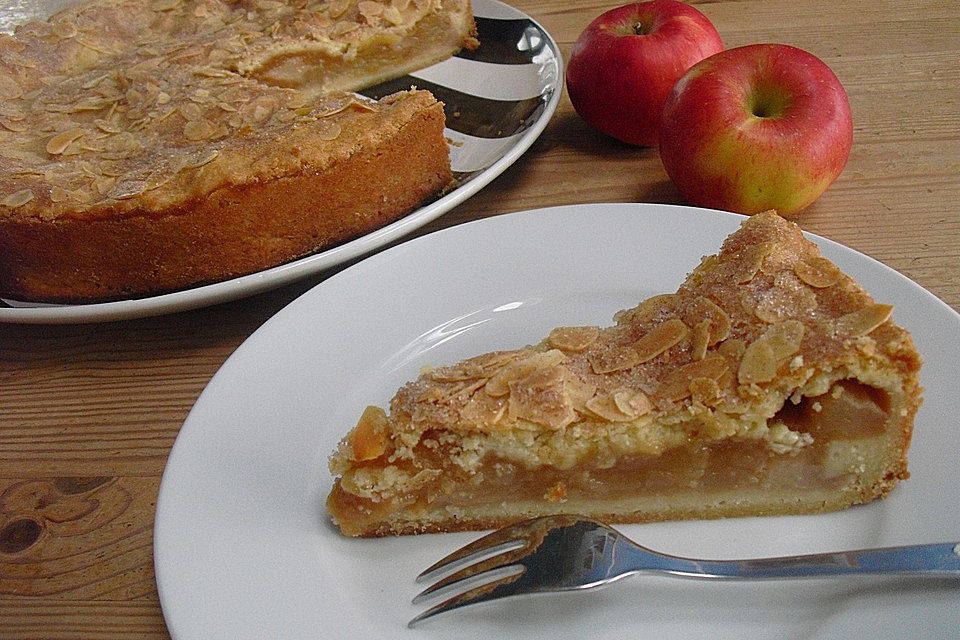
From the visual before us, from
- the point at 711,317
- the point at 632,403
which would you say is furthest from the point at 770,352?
the point at 632,403

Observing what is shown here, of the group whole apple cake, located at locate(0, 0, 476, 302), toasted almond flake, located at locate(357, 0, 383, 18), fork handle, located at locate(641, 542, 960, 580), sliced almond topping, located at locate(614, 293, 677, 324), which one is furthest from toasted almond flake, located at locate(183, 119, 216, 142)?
fork handle, located at locate(641, 542, 960, 580)

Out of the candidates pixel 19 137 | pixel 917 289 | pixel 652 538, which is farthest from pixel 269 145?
pixel 917 289

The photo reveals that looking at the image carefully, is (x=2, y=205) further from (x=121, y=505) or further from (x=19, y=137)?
(x=121, y=505)

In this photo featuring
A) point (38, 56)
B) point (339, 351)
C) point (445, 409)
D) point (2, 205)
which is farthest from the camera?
point (38, 56)

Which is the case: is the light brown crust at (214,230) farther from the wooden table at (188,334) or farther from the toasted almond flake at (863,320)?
the toasted almond flake at (863,320)

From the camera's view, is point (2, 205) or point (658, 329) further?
point (2, 205)
